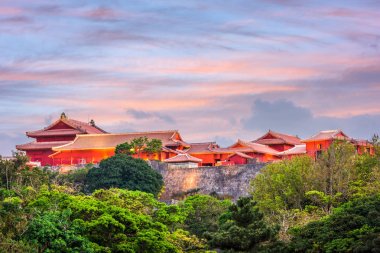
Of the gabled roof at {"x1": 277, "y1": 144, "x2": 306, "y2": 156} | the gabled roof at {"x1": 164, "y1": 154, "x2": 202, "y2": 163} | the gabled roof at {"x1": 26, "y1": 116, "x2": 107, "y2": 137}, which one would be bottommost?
the gabled roof at {"x1": 164, "y1": 154, "x2": 202, "y2": 163}

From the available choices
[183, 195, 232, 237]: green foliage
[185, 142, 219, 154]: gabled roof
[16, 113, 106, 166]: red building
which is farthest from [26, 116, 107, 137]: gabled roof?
[183, 195, 232, 237]: green foliage

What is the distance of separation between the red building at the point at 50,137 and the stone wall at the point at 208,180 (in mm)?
14170

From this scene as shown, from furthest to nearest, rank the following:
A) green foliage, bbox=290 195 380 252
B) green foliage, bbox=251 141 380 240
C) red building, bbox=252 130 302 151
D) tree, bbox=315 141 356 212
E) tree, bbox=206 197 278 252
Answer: red building, bbox=252 130 302 151 < tree, bbox=315 141 356 212 < green foliage, bbox=251 141 380 240 < tree, bbox=206 197 278 252 < green foliage, bbox=290 195 380 252

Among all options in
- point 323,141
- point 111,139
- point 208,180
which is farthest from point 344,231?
point 111,139

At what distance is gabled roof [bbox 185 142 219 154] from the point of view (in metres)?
77.9

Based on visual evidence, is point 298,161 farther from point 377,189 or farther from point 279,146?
point 279,146

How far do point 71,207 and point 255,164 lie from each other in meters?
27.4

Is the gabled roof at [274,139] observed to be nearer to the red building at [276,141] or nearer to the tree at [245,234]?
the red building at [276,141]

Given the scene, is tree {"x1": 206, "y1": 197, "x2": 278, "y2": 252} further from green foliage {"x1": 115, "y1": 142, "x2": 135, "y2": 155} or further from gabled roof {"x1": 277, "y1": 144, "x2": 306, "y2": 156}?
gabled roof {"x1": 277, "y1": 144, "x2": 306, "y2": 156}

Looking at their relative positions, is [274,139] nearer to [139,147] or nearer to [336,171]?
[139,147]

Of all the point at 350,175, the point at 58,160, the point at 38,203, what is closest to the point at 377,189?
the point at 350,175

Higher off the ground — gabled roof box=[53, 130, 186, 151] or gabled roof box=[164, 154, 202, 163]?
gabled roof box=[53, 130, 186, 151]

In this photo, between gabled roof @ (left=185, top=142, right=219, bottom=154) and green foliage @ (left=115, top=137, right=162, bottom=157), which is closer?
green foliage @ (left=115, top=137, right=162, bottom=157)

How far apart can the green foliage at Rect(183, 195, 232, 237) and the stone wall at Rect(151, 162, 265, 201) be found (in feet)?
41.9
